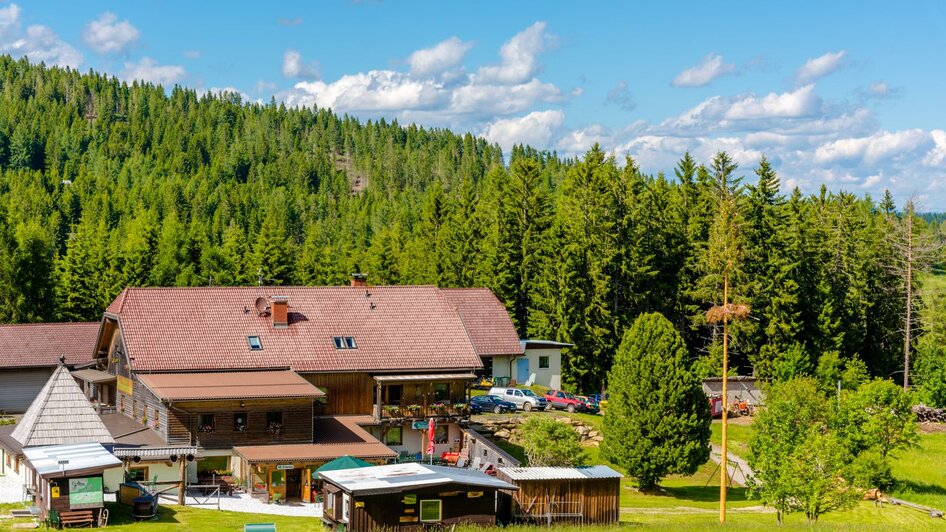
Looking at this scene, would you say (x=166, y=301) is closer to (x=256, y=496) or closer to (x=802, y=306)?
(x=256, y=496)

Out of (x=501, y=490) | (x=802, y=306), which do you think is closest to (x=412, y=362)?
(x=501, y=490)

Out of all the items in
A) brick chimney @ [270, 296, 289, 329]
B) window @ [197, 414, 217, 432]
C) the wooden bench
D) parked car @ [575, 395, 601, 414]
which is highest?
brick chimney @ [270, 296, 289, 329]

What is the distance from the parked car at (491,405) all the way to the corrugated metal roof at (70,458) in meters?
23.7

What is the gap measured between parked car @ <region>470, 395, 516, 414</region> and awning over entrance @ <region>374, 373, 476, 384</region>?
241 inches

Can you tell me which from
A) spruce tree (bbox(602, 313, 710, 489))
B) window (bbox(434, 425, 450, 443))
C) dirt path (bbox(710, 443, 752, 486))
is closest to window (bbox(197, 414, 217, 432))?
window (bbox(434, 425, 450, 443))

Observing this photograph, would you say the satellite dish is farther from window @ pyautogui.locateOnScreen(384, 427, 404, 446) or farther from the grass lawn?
the grass lawn

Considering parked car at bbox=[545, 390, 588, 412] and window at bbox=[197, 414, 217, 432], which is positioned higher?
window at bbox=[197, 414, 217, 432]

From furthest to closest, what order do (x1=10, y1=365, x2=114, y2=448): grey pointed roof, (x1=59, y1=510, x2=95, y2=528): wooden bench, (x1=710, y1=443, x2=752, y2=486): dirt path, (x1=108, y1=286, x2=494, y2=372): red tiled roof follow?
(x1=710, y1=443, x2=752, y2=486): dirt path, (x1=108, y1=286, x2=494, y2=372): red tiled roof, (x1=10, y1=365, x2=114, y2=448): grey pointed roof, (x1=59, y1=510, x2=95, y2=528): wooden bench

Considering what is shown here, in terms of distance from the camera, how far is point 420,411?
5462 cm

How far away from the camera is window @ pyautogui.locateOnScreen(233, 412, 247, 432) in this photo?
4953 centimetres

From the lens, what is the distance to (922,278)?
305 feet

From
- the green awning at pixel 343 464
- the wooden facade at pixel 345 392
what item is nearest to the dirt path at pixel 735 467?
the wooden facade at pixel 345 392

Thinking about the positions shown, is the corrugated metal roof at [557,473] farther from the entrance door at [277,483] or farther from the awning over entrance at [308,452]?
the entrance door at [277,483]

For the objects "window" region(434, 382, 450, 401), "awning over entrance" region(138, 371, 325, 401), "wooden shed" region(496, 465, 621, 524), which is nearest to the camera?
"wooden shed" region(496, 465, 621, 524)
